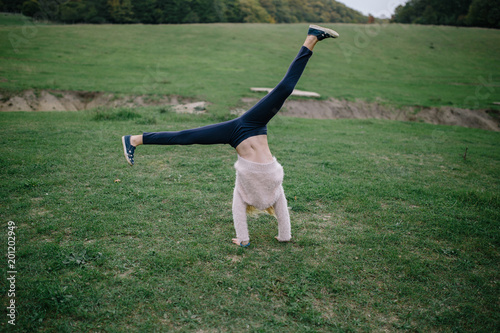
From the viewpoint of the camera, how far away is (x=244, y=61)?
32.8m

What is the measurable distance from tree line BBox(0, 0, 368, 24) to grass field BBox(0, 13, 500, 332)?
151 feet

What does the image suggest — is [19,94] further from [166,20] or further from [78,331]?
[166,20]

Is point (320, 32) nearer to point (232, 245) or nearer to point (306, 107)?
point (232, 245)

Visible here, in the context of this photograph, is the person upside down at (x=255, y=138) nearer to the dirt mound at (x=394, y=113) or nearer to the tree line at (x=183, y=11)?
the dirt mound at (x=394, y=113)

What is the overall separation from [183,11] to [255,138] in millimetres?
64803

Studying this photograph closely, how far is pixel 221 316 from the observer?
147 inches

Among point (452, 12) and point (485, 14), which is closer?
point (485, 14)

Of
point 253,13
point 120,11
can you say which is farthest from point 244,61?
point 253,13

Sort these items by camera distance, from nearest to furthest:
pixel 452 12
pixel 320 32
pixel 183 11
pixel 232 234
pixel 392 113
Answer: pixel 320 32 < pixel 232 234 < pixel 392 113 < pixel 183 11 < pixel 452 12

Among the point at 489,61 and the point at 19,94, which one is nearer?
the point at 19,94

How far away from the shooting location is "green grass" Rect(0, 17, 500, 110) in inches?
882

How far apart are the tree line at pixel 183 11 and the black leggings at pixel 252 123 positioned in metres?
54.2

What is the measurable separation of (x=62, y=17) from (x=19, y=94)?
42.3m

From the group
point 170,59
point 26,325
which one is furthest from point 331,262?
point 170,59
